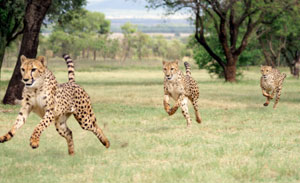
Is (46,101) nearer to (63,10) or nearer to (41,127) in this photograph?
(41,127)

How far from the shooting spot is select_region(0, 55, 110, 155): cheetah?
7.62 meters

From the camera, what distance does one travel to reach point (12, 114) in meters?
15.3

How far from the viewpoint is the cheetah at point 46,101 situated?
762 cm

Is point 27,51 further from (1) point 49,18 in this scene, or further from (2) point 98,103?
(1) point 49,18

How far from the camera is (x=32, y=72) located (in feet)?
25.1

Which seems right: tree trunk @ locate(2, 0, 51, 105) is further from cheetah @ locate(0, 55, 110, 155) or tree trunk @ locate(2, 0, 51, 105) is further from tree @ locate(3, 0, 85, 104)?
cheetah @ locate(0, 55, 110, 155)

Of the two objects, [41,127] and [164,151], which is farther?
[164,151]

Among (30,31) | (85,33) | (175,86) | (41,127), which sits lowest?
(41,127)

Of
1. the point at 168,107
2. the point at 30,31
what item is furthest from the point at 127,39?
the point at 168,107

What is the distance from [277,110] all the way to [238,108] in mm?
1404

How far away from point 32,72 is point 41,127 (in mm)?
833

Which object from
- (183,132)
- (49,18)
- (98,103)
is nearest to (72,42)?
(49,18)

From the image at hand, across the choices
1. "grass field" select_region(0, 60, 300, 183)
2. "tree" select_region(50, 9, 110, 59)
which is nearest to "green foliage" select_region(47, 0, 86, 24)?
"grass field" select_region(0, 60, 300, 183)

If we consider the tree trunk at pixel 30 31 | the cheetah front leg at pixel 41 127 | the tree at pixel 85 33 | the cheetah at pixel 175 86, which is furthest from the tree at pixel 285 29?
the tree at pixel 85 33
